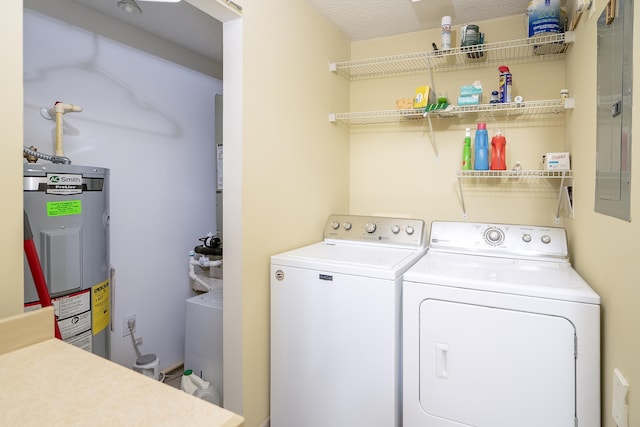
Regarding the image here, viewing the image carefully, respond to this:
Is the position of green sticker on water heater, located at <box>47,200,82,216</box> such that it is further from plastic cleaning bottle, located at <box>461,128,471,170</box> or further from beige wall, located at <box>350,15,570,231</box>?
plastic cleaning bottle, located at <box>461,128,471,170</box>

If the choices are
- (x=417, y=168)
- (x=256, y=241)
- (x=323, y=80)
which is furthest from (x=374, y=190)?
(x=256, y=241)

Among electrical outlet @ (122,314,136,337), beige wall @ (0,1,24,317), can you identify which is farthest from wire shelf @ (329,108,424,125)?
electrical outlet @ (122,314,136,337)

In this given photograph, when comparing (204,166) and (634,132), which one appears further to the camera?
(204,166)

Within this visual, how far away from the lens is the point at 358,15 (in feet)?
7.81

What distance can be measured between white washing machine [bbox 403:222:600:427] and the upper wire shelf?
1.24 metres

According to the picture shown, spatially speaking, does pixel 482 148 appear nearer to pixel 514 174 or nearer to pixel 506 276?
pixel 514 174

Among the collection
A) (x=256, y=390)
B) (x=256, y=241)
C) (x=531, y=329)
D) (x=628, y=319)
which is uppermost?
(x=256, y=241)

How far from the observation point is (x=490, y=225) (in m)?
2.10

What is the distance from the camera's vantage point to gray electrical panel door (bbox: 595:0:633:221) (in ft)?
3.40

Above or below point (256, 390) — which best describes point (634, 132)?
above

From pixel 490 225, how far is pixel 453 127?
2.57 feet

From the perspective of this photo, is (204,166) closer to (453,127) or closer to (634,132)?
(453,127)

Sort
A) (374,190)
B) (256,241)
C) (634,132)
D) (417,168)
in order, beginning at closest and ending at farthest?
(634,132) < (256,241) < (417,168) < (374,190)

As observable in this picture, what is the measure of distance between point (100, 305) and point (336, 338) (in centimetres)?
116
